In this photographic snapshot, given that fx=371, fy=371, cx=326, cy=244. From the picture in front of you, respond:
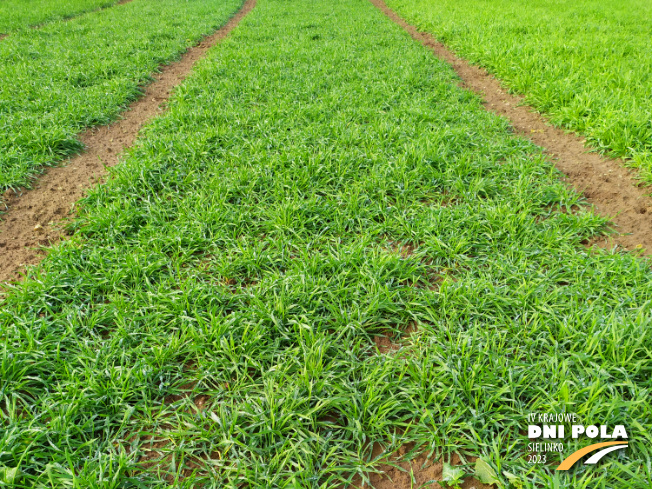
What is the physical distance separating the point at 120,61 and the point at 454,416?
780cm

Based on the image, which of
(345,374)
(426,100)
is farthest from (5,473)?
(426,100)

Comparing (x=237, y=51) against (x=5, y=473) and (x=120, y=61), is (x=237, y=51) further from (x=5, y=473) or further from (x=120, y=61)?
(x=5, y=473)

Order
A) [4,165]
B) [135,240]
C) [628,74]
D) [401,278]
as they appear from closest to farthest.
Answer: [401,278]
[135,240]
[4,165]
[628,74]

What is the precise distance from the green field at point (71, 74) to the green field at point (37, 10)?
679 millimetres

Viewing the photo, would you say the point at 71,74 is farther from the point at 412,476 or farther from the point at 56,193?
the point at 412,476

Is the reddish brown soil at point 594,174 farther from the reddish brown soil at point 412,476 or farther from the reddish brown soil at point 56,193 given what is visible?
the reddish brown soil at point 56,193

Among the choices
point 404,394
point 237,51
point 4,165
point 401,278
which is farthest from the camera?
point 237,51

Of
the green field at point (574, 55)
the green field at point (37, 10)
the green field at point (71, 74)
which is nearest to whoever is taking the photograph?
the green field at point (71, 74)

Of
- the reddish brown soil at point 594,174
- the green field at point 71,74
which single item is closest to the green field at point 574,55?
the reddish brown soil at point 594,174

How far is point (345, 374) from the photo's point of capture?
1995mm

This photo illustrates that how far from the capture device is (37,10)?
10516 millimetres

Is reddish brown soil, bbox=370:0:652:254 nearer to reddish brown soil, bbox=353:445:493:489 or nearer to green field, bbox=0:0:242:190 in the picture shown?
reddish brown soil, bbox=353:445:493:489

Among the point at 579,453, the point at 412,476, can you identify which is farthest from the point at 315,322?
the point at 579,453

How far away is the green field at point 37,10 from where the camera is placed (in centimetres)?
921
